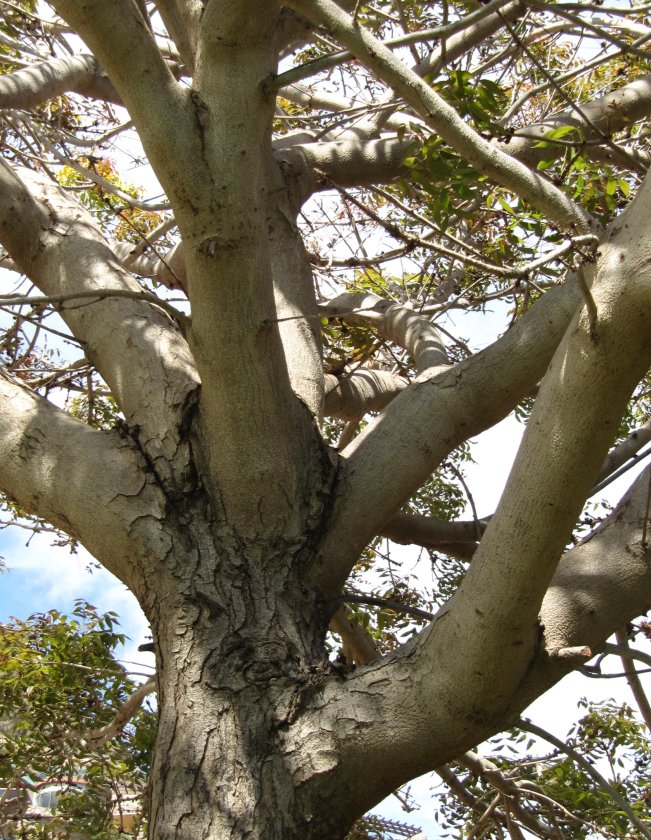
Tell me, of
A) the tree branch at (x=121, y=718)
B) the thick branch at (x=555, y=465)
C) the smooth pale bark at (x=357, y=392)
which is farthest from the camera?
the smooth pale bark at (x=357, y=392)

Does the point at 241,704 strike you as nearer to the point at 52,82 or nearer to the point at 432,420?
the point at 432,420

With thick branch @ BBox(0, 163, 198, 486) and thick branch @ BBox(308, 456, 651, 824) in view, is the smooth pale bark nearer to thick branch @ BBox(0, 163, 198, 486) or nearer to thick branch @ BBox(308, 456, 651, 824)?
thick branch @ BBox(0, 163, 198, 486)

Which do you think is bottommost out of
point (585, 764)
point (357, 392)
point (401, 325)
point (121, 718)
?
point (585, 764)

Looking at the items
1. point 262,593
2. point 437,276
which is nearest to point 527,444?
point 262,593

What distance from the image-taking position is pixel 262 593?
2393mm

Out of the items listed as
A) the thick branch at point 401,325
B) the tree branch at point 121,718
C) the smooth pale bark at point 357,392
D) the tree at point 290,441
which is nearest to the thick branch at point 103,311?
the tree at point 290,441

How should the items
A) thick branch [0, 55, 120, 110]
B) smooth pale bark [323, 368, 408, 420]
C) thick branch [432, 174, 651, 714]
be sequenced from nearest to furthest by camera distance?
1. thick branch [432, 174, 651, 714]
2. thick branch [0, 55, 120, 110]
3. smooth pale bark [323, 368, 408, 420]

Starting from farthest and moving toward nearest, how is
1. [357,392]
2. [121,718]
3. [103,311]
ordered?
[357,392]
[121,718]
[103,311]

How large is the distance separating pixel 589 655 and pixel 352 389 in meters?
1.88

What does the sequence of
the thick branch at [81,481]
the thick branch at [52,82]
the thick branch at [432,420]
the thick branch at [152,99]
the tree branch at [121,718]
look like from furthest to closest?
the tree branch at [121,718], the thick branch at [52,82], the thick branch at [432,420], the thick branch at [81,481], the thick branch at [152,99]

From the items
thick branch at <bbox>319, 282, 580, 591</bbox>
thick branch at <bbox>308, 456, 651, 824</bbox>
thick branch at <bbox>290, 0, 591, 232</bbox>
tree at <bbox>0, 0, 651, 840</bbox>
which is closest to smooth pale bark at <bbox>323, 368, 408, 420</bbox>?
tree at <bbox>0, 0, 651, 840</bbox>

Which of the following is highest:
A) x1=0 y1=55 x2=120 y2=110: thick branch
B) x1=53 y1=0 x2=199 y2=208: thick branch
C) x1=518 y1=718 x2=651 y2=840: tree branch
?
x1=0 y1=55 x2=120 y2=110: thick branch

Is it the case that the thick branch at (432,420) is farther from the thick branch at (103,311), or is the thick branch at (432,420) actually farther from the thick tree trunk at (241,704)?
the thick branch at (103,311)

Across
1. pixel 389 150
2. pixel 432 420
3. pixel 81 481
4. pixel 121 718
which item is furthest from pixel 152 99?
pixel 121 718
